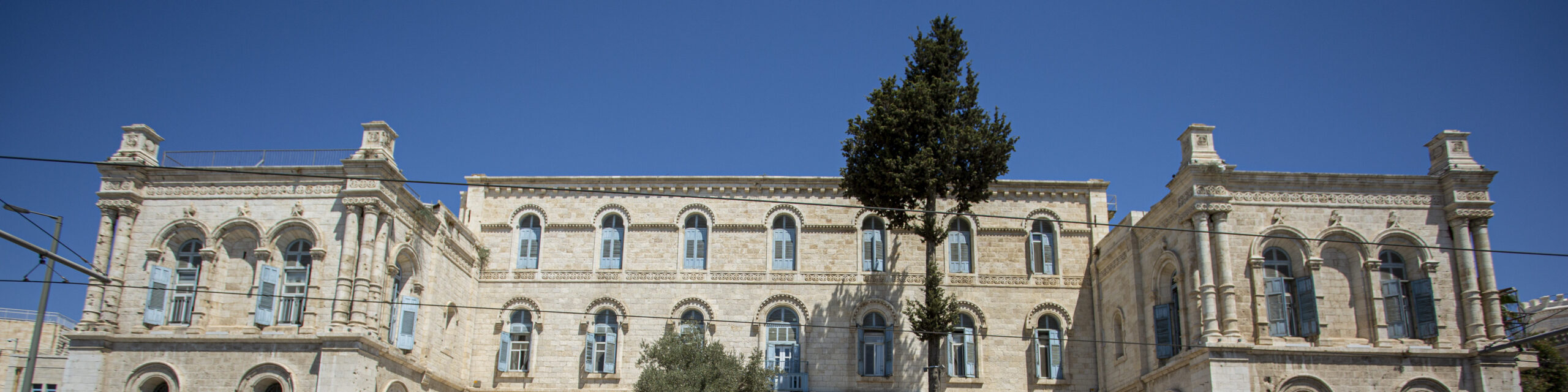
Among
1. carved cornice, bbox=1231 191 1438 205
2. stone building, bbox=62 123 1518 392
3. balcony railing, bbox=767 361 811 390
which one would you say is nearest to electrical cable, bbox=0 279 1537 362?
stone building, bbox=62 123 1518 392

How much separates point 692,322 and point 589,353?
2.92 metres

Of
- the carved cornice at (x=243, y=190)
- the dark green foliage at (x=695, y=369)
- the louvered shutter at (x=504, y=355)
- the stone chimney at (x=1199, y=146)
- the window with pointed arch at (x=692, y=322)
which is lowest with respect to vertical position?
the dark green foliage at (x=695, y=369)

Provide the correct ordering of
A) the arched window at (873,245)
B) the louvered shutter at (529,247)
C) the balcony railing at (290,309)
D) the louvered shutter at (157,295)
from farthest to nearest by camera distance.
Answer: the louvered shutter at (529,247), the arched window at (873,245), the balcony railing at (290,309), the louvered shutter at (157,295)

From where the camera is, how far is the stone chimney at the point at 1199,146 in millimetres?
23938

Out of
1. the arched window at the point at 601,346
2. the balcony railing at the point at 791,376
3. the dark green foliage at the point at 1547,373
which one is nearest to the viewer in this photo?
the dark green foliage at the point at 1547,373

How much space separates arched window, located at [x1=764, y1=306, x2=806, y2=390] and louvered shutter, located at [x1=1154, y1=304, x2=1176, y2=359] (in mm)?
9087

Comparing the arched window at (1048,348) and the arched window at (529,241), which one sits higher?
the arched window at (529,241)

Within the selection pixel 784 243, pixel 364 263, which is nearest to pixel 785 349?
pixel 784 243

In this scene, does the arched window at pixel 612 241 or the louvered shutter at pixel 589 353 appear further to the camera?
the arched window at pixel 612 241

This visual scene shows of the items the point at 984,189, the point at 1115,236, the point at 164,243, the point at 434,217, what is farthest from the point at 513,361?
the point at 1115,236

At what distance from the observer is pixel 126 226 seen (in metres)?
24.6

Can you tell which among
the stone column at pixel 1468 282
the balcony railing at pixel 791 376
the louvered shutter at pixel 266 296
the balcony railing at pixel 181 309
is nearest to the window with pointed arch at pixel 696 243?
the balcony railing at pixel 791 376

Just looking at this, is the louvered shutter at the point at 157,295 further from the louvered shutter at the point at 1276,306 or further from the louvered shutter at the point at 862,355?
the louvered shutter at the point at 1276,306

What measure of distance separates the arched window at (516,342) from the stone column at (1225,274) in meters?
17.6
